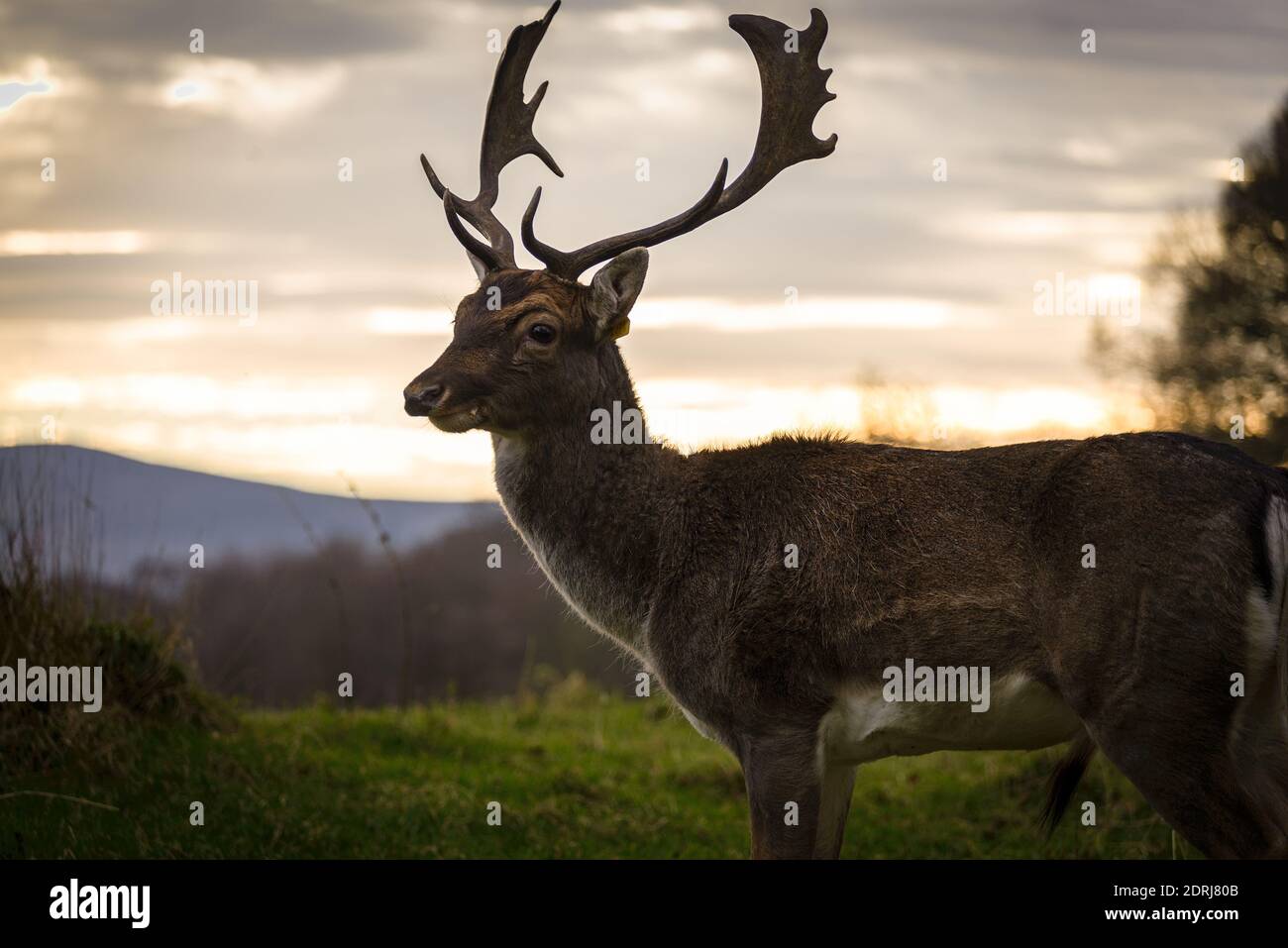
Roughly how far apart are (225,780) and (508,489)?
3.56 metres

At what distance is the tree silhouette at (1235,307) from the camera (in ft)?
56.2

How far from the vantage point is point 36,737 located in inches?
352

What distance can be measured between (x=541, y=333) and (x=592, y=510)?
899mm

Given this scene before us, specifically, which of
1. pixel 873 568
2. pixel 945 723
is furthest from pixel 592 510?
pixel 945 723

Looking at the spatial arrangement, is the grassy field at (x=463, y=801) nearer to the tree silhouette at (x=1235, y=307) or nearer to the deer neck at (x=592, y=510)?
the deer neck at (x=592, y=510)

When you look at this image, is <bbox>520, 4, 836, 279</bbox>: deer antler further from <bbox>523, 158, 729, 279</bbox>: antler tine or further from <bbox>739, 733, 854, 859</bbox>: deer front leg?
<bbox>739, 733, 854, 859</bbox>: deer front leg

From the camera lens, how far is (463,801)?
370 inches

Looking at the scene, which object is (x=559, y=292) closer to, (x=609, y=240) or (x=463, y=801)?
(x=609, y=240)

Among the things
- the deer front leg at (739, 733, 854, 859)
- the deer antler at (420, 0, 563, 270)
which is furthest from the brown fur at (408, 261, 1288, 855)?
the deer antler at (420, 0, 563, 270)

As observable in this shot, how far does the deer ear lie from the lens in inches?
268

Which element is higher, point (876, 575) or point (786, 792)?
point (876, 575)

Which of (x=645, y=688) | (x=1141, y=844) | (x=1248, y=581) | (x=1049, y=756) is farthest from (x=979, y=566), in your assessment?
(x=1049, y=756)
